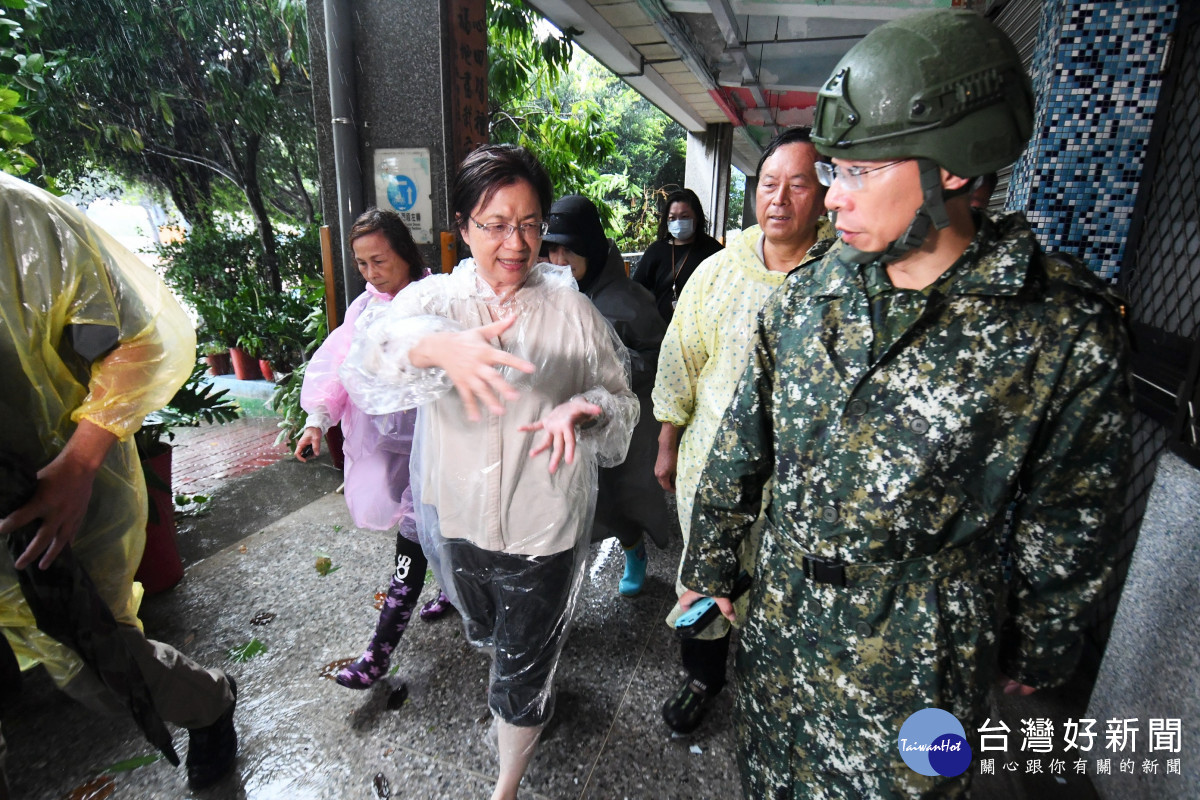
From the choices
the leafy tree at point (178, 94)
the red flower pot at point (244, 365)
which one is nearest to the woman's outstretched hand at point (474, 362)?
the leafy tree at point (178, 94)

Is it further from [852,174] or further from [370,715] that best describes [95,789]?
[852,174]

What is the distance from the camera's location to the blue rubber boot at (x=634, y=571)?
3.10 meters

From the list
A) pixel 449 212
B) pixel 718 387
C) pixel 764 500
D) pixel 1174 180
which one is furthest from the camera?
pixel 449 212

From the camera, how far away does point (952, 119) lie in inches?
42.7

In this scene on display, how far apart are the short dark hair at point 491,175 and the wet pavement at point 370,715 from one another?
1.89 m

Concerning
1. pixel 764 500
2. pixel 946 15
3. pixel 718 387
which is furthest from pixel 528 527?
pixel 946 15

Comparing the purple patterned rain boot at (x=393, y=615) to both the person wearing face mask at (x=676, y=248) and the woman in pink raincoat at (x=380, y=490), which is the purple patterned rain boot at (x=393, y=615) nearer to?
the woman in pink raincoat at (x=380, y=490)

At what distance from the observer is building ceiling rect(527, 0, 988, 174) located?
5.38 metres

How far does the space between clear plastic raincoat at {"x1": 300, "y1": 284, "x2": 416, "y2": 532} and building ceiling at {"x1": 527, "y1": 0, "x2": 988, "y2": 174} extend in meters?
4.41

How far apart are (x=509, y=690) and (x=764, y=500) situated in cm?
95

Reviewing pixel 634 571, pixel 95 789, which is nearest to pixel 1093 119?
pixel 634 571

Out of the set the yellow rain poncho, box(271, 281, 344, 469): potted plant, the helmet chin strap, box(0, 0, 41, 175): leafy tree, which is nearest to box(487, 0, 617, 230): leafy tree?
box(271, 281, 344, 469): potted plant

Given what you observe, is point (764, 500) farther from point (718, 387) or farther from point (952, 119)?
point (952, 119)

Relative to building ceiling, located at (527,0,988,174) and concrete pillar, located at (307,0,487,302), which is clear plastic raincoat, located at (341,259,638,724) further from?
building ceiling, located at (527,0,988,174)
